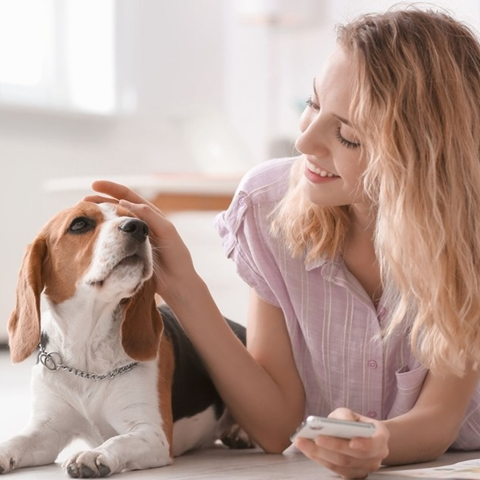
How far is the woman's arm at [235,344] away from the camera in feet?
5.54

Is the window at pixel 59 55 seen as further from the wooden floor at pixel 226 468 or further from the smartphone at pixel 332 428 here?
the smartphone at pixel 332 428

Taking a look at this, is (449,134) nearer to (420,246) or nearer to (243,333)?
(420,246)

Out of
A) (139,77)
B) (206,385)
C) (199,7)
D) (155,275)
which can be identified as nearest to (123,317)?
(155,275)

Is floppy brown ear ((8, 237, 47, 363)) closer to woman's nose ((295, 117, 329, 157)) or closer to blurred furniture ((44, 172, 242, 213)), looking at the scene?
woman's nose ((295, 117, 329, 157))

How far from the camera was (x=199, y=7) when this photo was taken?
5375mm

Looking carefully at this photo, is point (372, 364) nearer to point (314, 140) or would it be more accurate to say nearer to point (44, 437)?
point (314, 140)

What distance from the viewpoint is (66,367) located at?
1.69 meters

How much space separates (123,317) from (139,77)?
141 inches

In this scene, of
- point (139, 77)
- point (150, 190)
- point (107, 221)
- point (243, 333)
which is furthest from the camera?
point (139, 77)

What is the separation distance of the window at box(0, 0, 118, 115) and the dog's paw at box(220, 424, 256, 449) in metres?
2.75

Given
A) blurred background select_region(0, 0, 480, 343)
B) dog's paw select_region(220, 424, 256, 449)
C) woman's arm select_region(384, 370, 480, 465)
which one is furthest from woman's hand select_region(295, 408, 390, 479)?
blurred background select_region(0, 0, 480, 343)

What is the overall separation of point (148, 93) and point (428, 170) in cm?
375

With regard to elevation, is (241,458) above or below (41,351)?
below

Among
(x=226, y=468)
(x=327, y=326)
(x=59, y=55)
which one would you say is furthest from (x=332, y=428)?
(x=59, y=55)
